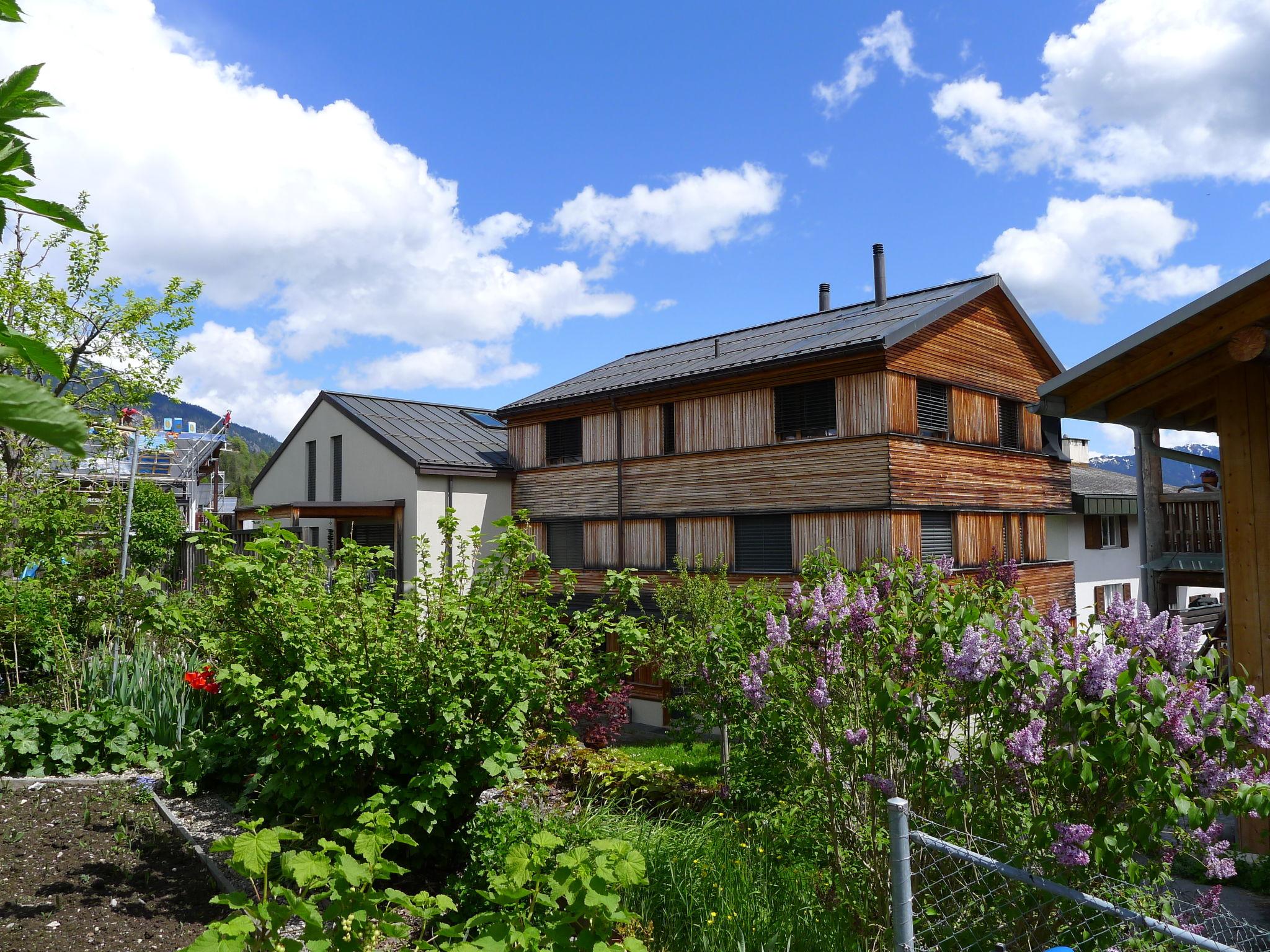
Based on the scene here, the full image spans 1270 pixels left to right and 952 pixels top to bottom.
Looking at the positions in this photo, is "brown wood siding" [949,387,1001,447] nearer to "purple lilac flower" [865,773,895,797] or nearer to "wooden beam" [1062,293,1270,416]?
"wooden beam" [1062,293,1270,416]

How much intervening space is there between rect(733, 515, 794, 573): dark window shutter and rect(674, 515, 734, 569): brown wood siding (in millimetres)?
199

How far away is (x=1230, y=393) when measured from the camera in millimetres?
6805

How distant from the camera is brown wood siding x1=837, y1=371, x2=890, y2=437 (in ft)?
52.5

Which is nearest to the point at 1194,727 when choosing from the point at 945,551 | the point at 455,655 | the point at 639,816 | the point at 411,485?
the point at 455,655

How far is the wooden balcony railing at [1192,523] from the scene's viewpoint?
12.4 m

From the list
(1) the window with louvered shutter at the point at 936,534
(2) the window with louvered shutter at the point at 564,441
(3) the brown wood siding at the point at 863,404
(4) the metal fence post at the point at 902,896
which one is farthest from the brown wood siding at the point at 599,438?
(4) the metal fence post at the point at 902,896

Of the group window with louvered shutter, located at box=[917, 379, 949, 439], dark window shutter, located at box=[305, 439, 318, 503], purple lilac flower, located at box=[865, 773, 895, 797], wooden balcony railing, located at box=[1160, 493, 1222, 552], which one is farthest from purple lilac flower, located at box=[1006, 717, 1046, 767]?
dark window shutter, located at box=[305, 439, 318, 503]

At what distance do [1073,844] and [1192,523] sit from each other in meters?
11.4

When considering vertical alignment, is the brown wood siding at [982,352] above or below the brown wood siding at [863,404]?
above

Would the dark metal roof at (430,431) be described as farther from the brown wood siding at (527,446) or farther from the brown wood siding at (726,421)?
the brown wood siding at (726,421)

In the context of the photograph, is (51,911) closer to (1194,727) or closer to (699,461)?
(1194,727)

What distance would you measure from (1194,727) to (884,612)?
163cm

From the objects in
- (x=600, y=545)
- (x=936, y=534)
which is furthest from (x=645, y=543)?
(x=936, y=534)

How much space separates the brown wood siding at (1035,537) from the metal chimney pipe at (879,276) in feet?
20.3
